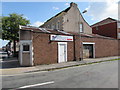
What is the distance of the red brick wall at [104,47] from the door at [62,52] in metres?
4.13

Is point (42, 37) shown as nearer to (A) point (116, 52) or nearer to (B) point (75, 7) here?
(B) point (75, 7)

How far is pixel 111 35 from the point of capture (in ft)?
89.9

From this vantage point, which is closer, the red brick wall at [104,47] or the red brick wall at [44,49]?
the red brick wall at [44,49]

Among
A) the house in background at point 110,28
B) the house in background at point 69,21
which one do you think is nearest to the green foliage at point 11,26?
→ the house in background at point 69,21

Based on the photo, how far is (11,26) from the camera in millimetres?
20812

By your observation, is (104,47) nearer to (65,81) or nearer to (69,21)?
(69,21)

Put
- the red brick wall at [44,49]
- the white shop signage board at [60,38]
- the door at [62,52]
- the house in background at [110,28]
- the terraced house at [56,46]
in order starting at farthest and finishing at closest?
the house in background at [110,28], the door at [62,52], the white shop signage board at [60,38], the red brick wall at [44,49], the terraced house at [56,46]

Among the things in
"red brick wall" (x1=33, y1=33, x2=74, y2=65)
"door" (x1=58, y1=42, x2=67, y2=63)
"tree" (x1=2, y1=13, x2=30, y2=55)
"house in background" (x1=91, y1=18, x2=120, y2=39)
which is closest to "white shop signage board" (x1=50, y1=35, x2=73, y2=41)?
"red brick wall" (x1=33, y1=33, x2=74, y2=65)

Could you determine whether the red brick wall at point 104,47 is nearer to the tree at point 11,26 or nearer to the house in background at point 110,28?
the house in background at point 110,28

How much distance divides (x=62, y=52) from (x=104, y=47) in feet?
32.7

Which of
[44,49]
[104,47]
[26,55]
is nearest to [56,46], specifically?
[44,49]

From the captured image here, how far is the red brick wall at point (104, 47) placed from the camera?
16495 mm

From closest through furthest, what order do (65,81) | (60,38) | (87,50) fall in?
(65,81) < (60,38) < (87,50)

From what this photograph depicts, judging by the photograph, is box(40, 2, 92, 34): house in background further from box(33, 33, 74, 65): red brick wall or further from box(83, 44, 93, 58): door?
box(33, 33, 74, 65): red brick wall
